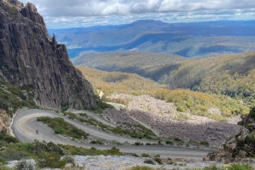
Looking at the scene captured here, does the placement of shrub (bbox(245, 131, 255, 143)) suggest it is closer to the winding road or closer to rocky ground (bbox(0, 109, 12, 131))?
the winding road

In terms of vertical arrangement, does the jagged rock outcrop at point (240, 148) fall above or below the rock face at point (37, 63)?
below

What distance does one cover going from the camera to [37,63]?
12388cm

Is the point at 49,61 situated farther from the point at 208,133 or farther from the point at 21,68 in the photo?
the point at 208,133

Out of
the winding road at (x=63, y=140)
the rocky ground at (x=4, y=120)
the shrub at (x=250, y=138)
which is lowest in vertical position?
the winding road at (x=63, y=140)

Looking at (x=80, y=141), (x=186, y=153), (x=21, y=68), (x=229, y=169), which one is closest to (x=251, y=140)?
(x=229, y=169)

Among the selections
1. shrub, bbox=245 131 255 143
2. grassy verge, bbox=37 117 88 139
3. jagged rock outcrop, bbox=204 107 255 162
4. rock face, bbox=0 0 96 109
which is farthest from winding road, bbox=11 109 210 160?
rock face, bbox=0 0 96 109

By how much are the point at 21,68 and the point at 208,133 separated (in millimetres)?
76133

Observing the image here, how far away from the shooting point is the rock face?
114125 mm

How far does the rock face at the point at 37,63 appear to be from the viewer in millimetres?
114125

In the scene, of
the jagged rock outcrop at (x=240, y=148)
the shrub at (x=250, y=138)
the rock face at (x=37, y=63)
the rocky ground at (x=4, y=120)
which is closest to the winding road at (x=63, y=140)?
the rocky ground at (x=4, y=120)

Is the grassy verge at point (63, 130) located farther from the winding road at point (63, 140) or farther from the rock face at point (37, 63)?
the rock face at point (37, 63)

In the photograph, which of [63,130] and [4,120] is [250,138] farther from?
[4,120]

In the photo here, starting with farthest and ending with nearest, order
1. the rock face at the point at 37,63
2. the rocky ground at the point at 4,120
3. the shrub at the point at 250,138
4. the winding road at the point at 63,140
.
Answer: the rock face at the point at 37,63, the rocky ground at the point at 4,120, the winding road at the point at 63,140, the shrub at the point at 250,138

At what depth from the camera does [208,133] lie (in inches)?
4678
